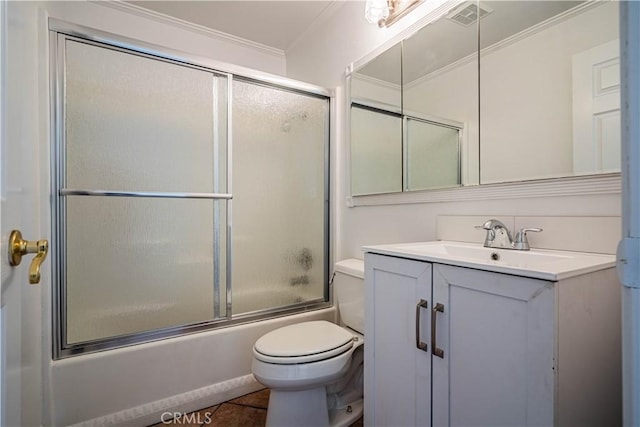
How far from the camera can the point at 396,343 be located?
1.03 metres

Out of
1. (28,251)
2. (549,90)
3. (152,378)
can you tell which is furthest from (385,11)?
(152,378)

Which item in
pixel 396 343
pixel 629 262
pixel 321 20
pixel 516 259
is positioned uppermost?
pixel 321 20

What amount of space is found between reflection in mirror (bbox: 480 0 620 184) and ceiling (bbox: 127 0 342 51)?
1.24 m

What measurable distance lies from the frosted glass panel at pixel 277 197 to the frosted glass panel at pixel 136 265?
173mm

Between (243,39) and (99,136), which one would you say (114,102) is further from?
(243,39)

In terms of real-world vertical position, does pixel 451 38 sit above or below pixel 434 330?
above

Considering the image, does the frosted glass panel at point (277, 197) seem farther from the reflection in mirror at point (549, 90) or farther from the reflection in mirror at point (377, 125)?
the reflection in mirror at point (549, 90)

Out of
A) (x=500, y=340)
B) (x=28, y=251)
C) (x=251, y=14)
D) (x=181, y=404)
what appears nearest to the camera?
(x=28, y=251)

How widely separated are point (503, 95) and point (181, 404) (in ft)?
6.61

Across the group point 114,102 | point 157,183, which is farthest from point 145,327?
point 114,102

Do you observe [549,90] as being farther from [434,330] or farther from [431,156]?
[434,330]

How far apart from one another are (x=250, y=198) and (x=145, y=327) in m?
0.87

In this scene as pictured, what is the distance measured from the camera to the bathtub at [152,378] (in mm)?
1317

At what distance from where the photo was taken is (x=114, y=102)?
1.48m
